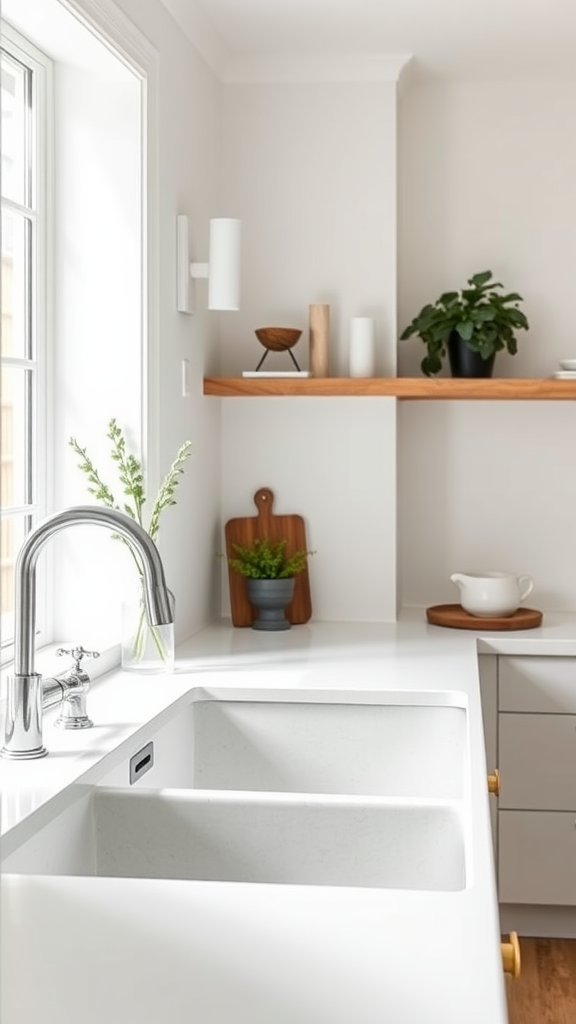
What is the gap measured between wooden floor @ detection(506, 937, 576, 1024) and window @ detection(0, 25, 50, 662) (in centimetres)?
142

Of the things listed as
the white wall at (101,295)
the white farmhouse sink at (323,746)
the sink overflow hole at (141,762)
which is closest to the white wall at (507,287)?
the white wall at (101,295)

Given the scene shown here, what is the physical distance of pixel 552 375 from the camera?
3.37m

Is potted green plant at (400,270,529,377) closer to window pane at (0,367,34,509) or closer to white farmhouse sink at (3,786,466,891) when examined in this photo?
window pane at (0,367,34,509)

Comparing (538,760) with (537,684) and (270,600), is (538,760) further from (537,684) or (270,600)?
(270,600)

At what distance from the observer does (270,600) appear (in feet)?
10.8

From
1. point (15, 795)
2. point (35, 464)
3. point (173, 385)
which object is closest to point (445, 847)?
point (15, 795)

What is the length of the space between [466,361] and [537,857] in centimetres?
131

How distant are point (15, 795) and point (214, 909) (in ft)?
1.50

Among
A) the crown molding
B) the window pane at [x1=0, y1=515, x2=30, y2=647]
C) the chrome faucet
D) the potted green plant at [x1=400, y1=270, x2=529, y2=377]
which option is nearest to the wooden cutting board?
the potted green plant at [x1=400, y1=270, x2=529, y2=377]

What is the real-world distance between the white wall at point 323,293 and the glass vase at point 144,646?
3.15 feet

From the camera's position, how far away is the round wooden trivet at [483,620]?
329cm

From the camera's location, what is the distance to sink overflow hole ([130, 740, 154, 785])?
2066 millimetres

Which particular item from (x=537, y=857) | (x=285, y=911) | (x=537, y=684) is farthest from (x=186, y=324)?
(x=285, y=911)

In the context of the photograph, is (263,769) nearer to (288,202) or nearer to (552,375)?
(552,375)
